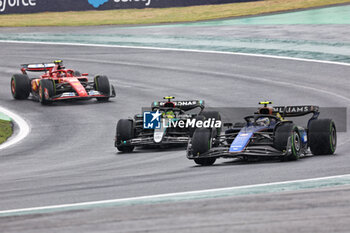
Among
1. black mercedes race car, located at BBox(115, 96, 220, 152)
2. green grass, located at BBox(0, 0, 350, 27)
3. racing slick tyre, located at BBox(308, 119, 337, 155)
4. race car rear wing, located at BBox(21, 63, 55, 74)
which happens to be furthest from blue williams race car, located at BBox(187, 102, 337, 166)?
green grass, located at BBox(0, 0, 350, 27)

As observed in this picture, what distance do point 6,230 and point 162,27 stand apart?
103 feet

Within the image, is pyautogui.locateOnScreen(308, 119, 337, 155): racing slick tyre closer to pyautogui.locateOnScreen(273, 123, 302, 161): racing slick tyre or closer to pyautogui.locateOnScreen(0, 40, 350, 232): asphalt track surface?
pyautogui.locateOnScreen(0, 40, 350, 232): asphalt track surface

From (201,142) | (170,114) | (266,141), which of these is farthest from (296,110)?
(170,114)

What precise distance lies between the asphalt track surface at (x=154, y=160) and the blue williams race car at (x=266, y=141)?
235mm

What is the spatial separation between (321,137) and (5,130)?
34.9ft

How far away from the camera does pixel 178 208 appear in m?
8.35

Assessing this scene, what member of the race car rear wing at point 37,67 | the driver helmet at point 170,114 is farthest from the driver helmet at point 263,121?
the race car rear wing at point 37,67

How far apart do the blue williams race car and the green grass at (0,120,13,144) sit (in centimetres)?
A: 799

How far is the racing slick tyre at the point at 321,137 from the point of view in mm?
13578

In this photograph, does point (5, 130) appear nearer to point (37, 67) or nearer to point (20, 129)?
point (20, 129)

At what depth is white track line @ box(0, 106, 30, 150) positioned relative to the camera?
19203mm

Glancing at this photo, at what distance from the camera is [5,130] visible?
829 inches

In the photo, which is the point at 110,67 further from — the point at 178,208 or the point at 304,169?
the point at 178,208

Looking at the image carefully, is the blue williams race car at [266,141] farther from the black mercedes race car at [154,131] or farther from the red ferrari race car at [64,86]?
the red ferrari race car at [64,86]
